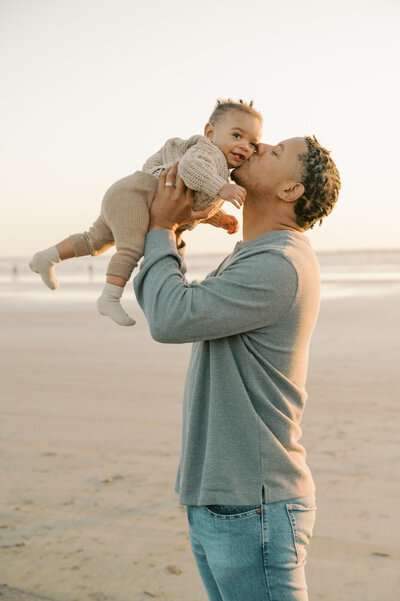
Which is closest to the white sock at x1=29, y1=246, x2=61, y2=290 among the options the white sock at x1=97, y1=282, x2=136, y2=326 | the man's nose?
the white sock at x1=97, y1=282, x2=136, y2=326

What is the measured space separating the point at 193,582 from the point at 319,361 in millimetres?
5800

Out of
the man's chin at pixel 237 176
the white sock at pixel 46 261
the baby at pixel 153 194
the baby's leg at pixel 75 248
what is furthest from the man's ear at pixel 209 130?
the white sock at pixel 46 261

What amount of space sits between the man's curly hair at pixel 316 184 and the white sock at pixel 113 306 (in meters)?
0.78

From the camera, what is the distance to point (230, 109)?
283 centimetres

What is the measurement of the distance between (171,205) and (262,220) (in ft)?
1.09

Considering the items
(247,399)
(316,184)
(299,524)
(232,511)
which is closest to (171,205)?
(316,184)

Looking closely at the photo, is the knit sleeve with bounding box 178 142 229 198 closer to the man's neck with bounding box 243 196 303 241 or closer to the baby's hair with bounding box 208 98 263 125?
the man's neck with bounding box 243 196 303 241

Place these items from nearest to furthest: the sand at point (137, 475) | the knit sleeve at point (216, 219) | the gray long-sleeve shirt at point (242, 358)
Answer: the gray long-sleeve shirt at point (242, 358) < the knit sleeve at point (216, 219) < the sand at point (137, 475)

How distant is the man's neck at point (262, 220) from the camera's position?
2.23 metres

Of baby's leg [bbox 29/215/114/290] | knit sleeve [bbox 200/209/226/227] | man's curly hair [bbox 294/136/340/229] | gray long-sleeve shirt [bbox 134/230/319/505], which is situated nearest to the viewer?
gray long-sleeve shirt [bbox 134/230/319/505]

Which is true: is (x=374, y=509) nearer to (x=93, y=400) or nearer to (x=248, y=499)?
(x=248, y=499)

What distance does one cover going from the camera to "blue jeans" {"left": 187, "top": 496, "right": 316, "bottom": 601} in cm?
194

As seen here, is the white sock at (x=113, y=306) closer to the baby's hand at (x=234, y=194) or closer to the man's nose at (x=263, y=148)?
the baby's hand at (x=234, y=194)

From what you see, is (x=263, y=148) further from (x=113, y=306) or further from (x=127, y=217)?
(x=113, y=306)
